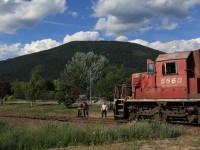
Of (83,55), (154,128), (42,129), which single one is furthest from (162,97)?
(83,55)

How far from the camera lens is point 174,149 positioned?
10953 mm

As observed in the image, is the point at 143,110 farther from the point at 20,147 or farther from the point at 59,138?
the point at 20,147

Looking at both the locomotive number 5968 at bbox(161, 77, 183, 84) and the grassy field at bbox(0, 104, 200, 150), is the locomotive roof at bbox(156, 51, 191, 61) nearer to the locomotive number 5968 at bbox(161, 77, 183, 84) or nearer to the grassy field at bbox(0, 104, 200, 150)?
the locomotive number 5968 at bbox(161, 77, 183, 84)

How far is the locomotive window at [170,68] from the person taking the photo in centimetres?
1986

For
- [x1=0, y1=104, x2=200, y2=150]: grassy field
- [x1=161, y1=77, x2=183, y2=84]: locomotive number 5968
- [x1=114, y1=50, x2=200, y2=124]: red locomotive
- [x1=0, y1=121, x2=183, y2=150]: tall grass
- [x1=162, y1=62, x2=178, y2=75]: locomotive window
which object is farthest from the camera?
[x1=162, y1=62, x2=178, y2=75]: locomotive window

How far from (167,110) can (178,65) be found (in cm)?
265

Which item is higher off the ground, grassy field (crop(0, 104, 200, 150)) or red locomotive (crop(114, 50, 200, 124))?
red locomotive (crop(114, 50, 200, 124))

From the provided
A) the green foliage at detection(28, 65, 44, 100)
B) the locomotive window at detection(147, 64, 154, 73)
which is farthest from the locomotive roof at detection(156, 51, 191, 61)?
the green foliage at detection(28, 65, 44, 100)

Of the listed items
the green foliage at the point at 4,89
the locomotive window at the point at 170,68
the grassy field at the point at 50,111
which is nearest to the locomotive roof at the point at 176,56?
the locomotive window at the point at 170,68

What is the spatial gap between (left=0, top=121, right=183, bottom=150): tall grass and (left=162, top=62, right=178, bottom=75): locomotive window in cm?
617

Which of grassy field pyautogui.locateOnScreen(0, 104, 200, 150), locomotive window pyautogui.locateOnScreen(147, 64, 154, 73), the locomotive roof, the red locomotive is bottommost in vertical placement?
grassy field pyautogui.locateOnScreen(0, 104, 200, 150)

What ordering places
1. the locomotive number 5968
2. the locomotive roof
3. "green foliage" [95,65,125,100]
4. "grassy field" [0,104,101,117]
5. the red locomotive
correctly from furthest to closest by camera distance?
"green foliage" [95,65,125,100] < "grassy field" [0,104,101,117] < the locomotive number 5968 < the locomotive roof < the red locomotive

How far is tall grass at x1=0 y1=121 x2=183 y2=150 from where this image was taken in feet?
40.7

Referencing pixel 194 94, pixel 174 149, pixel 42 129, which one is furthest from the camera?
pixel 194 94
